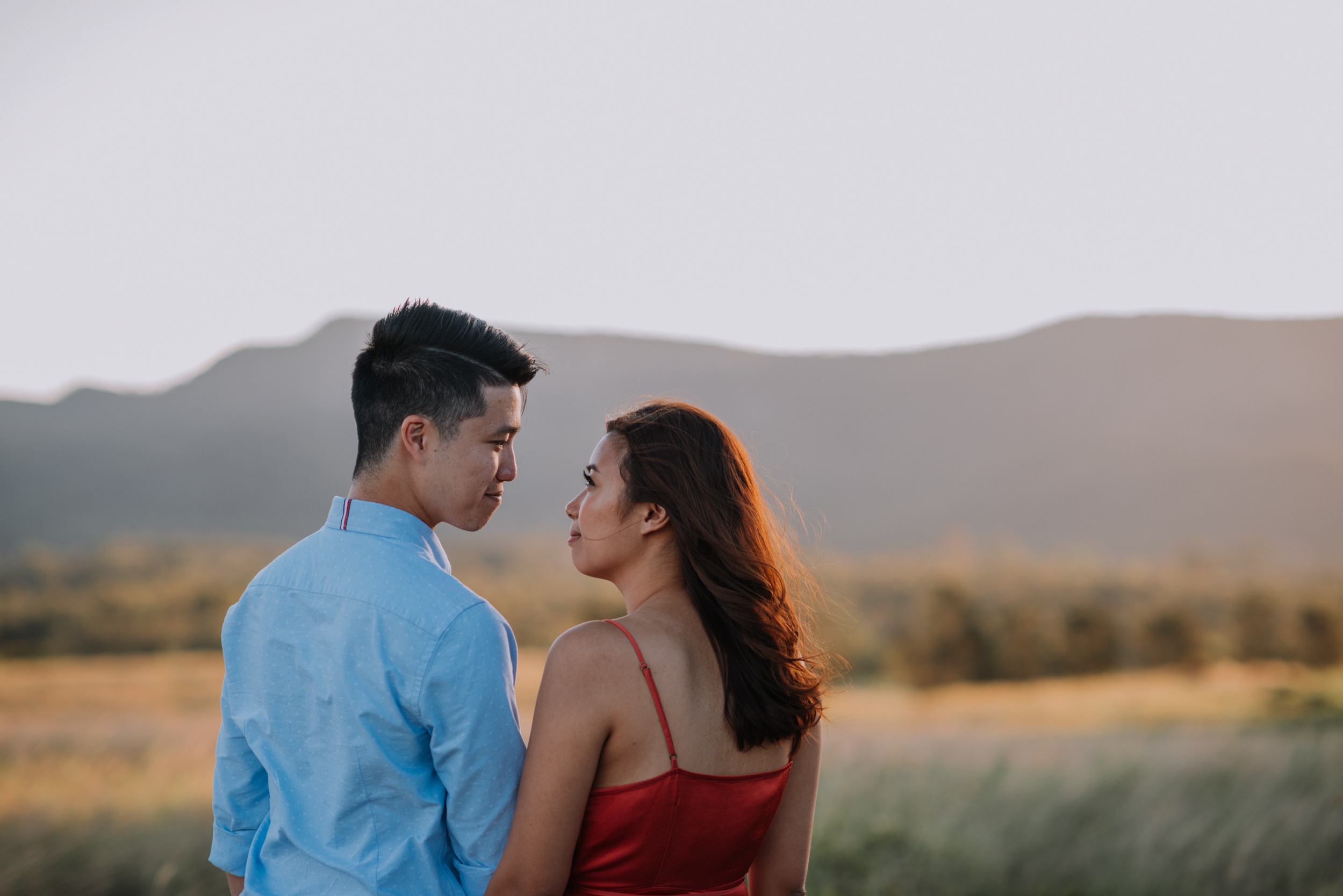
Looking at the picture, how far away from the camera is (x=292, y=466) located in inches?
4766

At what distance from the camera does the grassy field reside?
491 cm

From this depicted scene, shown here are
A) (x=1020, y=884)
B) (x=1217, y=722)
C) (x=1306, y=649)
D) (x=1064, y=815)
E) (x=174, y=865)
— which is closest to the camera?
(x=174, y=865)

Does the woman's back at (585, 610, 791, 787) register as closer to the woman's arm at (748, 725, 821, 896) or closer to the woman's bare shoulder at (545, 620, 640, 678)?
the woman's bare shoulder at (545, 620, 640, 678)

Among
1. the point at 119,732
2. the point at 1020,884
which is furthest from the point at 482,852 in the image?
the point at 119,732

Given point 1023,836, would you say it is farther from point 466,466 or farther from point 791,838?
point 466,466

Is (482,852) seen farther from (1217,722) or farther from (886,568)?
(886,568)

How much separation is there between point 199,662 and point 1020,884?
84.6 ft

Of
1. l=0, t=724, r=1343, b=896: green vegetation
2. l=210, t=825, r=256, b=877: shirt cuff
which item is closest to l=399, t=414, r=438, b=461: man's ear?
l=210, t=825, r=256, b=877: shirt cuff

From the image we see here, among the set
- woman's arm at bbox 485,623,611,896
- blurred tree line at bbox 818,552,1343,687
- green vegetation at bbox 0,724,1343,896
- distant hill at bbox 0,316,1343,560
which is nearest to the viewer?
woman's arm at bbox 485,623,611,896

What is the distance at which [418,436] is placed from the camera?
2.25 m

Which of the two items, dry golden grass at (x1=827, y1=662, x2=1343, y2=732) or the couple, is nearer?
the couple

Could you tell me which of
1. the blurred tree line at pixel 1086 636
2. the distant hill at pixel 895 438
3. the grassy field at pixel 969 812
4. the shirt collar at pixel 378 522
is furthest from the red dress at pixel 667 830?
the distant hill at pixel 895 438

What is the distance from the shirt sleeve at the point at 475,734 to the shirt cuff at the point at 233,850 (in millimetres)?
722

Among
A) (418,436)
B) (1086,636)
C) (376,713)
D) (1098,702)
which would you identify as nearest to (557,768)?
(376,713)
